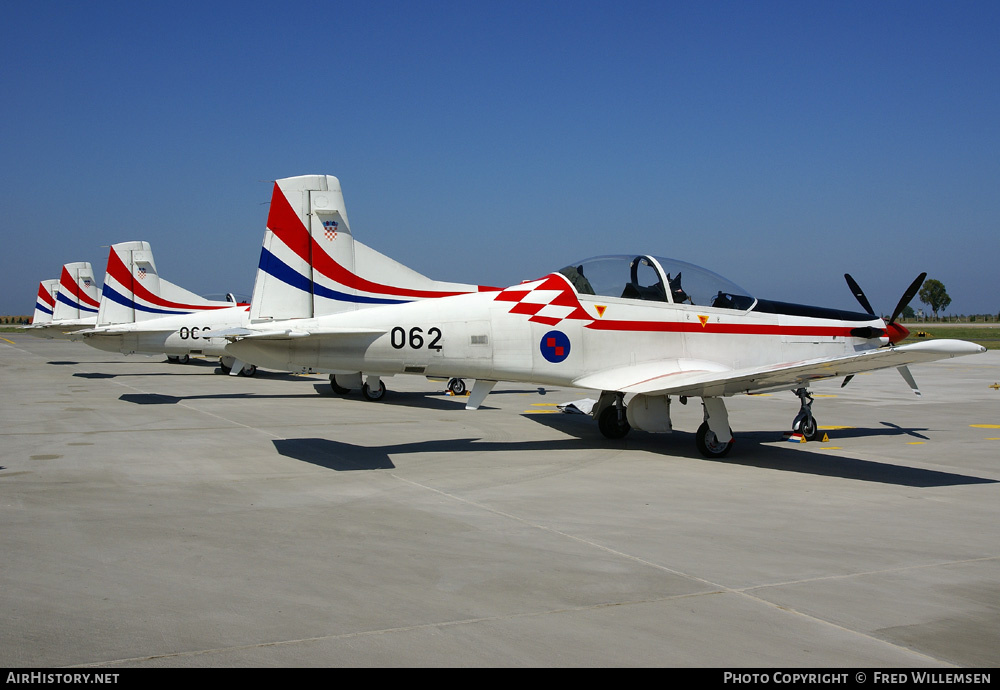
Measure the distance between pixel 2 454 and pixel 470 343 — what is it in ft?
19.2

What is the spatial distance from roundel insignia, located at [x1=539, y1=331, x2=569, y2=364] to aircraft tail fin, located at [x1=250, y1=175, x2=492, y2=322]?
209 cm

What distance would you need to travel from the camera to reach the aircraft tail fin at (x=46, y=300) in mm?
44719

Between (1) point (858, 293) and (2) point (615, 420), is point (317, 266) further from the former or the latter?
(1) point (858, 293)

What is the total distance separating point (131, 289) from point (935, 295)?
153m

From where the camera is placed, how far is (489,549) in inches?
225

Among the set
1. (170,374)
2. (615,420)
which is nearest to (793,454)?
(615,420)

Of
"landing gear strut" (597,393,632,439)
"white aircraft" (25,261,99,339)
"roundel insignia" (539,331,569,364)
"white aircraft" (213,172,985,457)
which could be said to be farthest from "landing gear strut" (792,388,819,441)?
"white aircraft" (25,261,99,339)

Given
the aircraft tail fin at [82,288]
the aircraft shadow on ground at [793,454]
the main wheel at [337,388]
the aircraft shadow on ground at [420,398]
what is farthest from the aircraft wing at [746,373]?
the aircraft tail fin at [82,288]

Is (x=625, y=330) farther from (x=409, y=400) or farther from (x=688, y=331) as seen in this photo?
(x=409, y=400)

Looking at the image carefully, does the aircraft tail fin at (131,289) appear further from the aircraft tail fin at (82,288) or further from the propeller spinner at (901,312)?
the propeller spinner at (901,312)

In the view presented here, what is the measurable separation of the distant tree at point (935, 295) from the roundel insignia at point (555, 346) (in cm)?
15593

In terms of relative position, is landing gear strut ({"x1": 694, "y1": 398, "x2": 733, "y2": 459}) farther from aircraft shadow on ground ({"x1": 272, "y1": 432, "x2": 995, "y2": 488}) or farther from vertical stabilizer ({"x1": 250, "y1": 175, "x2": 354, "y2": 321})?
vertical stabilizer ({"x1": 250, "y1": 175, "x2": 354, "y2": 321})

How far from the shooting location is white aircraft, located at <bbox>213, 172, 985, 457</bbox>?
960 cm

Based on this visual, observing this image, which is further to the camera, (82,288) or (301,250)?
(82,288)
